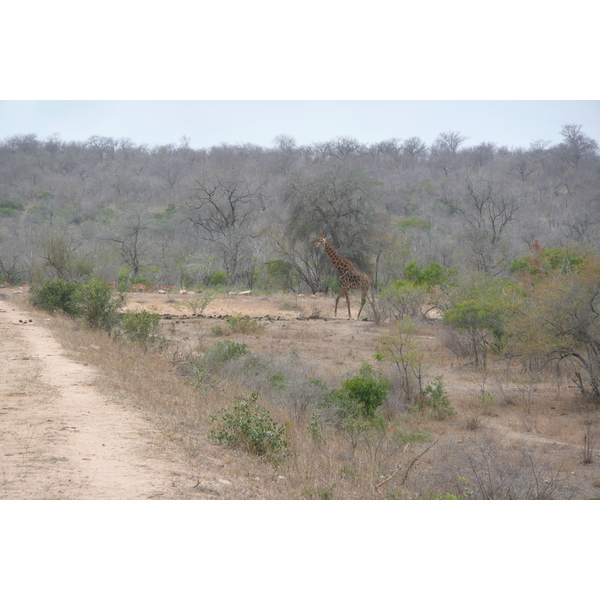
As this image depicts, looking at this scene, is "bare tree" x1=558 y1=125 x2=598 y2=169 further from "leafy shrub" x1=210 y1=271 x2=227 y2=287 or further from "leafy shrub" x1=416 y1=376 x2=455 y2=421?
"leafy shrub" x1=416 y1=376 x2=455 y2=421

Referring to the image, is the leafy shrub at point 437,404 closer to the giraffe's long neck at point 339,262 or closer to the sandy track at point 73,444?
the sandy track at point 73,444

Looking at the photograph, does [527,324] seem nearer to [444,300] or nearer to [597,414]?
[597,414]

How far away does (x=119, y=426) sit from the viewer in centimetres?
614

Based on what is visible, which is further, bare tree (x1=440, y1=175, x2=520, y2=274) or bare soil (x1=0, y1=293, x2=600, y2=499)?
bare tree (x1=440, y1=175, x2=520, y2=274)

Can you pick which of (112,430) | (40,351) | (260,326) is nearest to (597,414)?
(112,430)

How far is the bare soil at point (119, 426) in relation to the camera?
4.53 m

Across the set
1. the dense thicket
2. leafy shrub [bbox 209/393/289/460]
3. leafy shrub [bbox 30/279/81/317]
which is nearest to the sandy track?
leafy shrub [bbox 209/393/289/460]

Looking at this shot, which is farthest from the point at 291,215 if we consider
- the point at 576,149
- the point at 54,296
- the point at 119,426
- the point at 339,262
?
the point at 576,149

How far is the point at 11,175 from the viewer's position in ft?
185

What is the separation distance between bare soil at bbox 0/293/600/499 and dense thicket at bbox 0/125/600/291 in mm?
12547

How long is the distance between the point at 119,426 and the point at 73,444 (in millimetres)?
755

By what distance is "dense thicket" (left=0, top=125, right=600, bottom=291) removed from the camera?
27.6 metres

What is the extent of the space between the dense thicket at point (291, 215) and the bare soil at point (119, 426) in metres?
12.5

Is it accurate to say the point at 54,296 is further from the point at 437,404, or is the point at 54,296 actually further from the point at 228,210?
the point at 228,210
